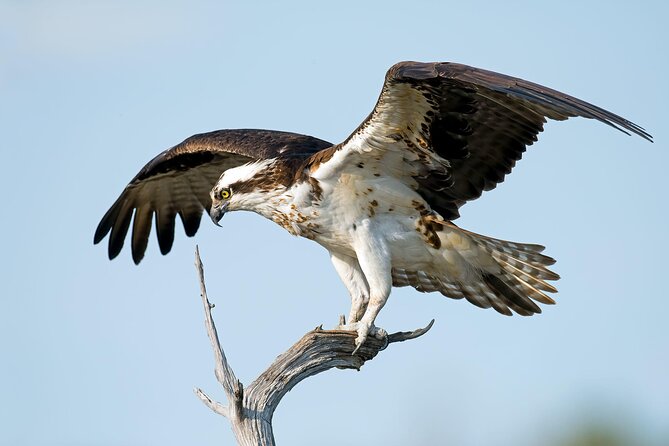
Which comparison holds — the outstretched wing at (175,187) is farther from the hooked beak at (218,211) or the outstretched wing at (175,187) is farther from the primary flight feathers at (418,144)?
the hooked beak at (218,211)

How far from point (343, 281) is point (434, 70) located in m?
2.51

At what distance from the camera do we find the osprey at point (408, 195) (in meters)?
9.60

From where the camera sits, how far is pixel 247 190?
10.4m

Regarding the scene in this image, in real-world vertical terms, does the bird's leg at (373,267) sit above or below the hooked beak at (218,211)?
below

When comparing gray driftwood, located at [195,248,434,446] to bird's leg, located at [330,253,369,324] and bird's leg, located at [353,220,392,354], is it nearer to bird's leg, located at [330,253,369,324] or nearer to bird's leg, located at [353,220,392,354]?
bird's leg, located at [353,220,392,354]

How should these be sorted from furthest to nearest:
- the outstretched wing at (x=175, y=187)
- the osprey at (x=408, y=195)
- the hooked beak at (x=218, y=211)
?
the outstretched wing at (x=175, y=187), the hooked beak at (x=218, y=211), the osprey at (x=408, y=195)

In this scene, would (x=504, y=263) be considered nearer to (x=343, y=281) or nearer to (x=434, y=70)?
(x=343, y=281)

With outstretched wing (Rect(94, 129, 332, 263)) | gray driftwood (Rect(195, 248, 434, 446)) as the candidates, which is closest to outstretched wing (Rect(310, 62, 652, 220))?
gray driftwood (Rect(195, 248, 434, 446))

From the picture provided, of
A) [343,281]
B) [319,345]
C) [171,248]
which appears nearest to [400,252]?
[343,281]

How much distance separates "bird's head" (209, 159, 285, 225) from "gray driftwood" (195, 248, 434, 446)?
1.40m

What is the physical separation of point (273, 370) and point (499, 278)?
2535mm

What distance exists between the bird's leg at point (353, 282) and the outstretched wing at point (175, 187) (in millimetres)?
1356

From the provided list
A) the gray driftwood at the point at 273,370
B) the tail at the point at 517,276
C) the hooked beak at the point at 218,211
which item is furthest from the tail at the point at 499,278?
the hooked beak at the point at 218,211

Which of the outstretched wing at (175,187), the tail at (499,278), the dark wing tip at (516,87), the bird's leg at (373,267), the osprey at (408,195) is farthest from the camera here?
the outstretched wing at (175,187)
